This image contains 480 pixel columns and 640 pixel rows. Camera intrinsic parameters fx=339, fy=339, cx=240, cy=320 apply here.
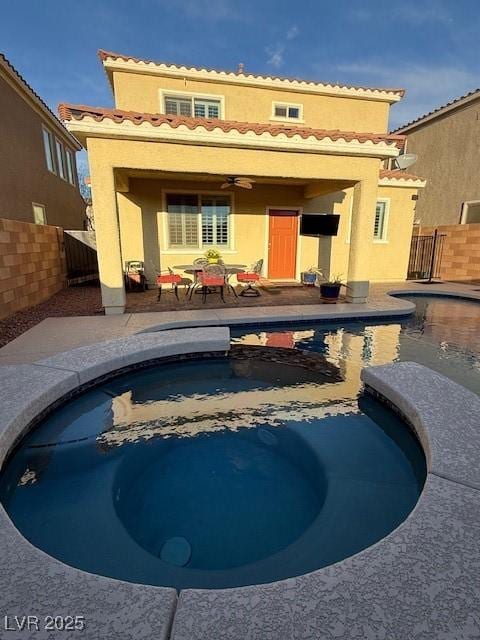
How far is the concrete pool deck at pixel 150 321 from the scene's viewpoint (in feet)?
18.7

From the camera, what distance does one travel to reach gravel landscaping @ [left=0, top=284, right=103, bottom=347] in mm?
6941

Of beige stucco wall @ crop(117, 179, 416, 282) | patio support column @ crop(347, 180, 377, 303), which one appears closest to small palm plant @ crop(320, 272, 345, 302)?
patio support column @ crop(347, 180, 377, 303)

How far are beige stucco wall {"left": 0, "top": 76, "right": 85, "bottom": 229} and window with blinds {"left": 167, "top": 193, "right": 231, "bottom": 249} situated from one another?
572cm

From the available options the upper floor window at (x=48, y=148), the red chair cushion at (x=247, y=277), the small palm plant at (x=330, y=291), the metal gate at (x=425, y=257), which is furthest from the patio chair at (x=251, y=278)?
the upper floor window at (x=48, y=148)

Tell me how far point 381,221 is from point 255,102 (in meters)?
6.50

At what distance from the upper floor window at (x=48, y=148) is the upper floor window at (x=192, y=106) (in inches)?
290

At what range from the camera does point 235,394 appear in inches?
189

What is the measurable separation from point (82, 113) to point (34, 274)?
452 cm

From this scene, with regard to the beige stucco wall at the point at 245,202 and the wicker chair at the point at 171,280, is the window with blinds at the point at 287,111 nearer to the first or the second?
Result: the beige stucco wall at the point at 245,202

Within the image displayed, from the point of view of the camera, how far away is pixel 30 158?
44.3 ft

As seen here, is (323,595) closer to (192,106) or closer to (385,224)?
(192,106)

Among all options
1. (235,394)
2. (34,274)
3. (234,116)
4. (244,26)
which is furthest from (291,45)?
(235,394)

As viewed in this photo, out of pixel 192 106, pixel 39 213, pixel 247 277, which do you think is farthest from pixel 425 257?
pixel 39 213

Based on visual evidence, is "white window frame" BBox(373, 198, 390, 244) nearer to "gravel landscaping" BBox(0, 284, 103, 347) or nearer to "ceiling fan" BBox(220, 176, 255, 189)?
"ceiling fan" BBox(220, 176, 255, 189)
